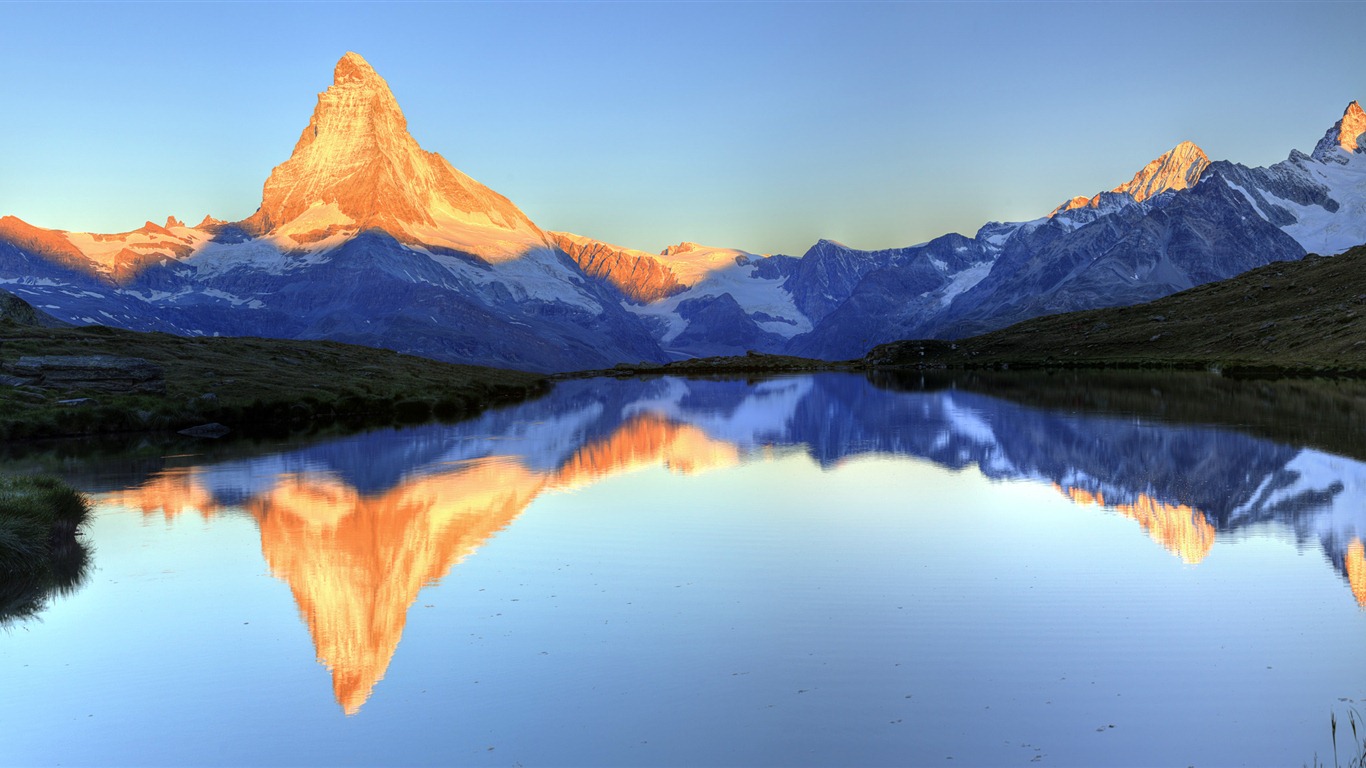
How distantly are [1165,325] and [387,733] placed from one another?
660ft

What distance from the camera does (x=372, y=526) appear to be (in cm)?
3111

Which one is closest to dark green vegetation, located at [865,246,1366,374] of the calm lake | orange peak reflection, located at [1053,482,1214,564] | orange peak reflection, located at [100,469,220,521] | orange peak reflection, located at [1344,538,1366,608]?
orange peak reflection, located at [1053,482,1214,564]

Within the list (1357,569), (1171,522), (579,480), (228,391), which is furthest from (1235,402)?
(228,391)

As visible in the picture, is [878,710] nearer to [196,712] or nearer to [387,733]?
[387,733]

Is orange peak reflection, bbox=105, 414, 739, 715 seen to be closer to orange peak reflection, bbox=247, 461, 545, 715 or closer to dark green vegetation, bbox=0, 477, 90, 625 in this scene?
orange peak reflection, bbox=247, 461, 545, 715

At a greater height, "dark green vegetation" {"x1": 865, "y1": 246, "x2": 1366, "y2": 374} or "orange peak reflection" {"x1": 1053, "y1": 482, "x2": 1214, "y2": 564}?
"dark green vegetation" {"x1": 865, "y1": 246, "x2": 1366, "y2": 374}

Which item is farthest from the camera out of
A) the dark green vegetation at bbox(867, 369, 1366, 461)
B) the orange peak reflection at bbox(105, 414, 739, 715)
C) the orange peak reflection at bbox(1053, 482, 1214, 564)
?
the dark green vegetation at bbox(867, 369, 1366, 461)

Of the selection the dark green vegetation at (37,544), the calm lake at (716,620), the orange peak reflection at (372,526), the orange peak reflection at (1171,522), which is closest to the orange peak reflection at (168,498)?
the orange peak reflection at (372,526)

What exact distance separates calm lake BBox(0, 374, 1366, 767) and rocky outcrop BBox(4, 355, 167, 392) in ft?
98.2

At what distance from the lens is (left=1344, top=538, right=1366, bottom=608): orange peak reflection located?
20364 mm

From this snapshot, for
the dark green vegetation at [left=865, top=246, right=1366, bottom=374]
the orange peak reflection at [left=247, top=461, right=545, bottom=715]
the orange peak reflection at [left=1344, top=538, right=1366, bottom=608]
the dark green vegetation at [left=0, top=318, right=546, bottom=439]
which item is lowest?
the orange peak reflection at [left=247, top=461, right=545, bottom=715]

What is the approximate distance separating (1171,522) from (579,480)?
77.0 ft

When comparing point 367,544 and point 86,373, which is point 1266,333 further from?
point 367,544

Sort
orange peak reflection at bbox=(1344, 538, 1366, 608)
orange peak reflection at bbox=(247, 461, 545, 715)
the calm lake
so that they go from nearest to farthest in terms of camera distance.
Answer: the calm lake < orange peak reflection at bbox=(247, 461, 545, 715) < orange peak reflection at bbox=(1344, 538, 1366, 608)
